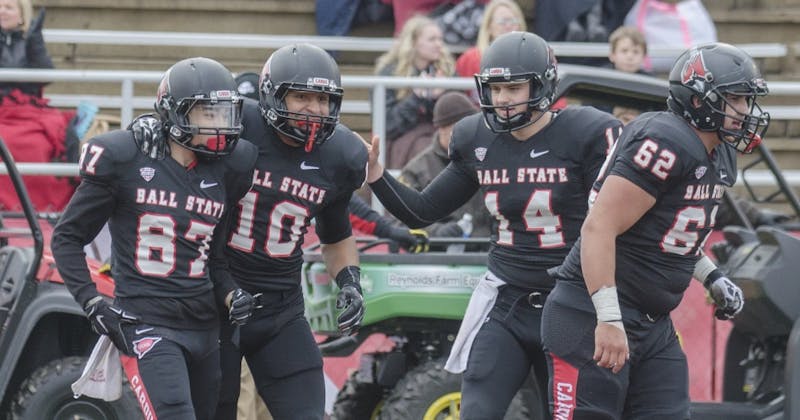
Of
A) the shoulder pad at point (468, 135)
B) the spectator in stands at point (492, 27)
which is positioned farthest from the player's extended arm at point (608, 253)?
the spectator in stands at point (492, 27)

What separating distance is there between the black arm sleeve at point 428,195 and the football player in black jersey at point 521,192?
0.62ft

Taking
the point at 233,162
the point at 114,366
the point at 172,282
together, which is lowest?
the point at 114,366

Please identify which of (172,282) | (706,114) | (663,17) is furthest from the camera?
(663,17)

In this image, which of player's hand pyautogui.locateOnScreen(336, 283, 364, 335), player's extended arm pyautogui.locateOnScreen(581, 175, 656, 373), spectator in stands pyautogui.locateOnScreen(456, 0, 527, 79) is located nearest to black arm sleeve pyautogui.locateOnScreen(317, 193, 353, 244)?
player's hand pyautogui.locateOnScreen(336, 283, 364, 335)

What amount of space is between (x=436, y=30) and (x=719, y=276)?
3.80 meters

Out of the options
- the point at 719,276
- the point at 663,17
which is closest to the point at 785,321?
the point at 719,276

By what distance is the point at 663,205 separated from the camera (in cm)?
544

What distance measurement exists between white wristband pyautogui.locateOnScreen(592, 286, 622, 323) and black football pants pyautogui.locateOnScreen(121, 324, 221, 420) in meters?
1.48

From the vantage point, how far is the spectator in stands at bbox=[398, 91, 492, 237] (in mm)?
7891

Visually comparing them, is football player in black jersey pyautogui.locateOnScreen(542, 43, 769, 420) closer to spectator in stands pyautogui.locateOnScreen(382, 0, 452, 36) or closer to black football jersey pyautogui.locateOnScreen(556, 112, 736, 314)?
black football jersey pyautogui.locateOnScreen(556, 112, 736, 314)

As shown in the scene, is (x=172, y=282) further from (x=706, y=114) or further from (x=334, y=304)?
(x=706, y=114)

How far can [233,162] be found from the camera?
5.95 metres

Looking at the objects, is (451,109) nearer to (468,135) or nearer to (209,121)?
(468,135)

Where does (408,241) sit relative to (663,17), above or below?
below
